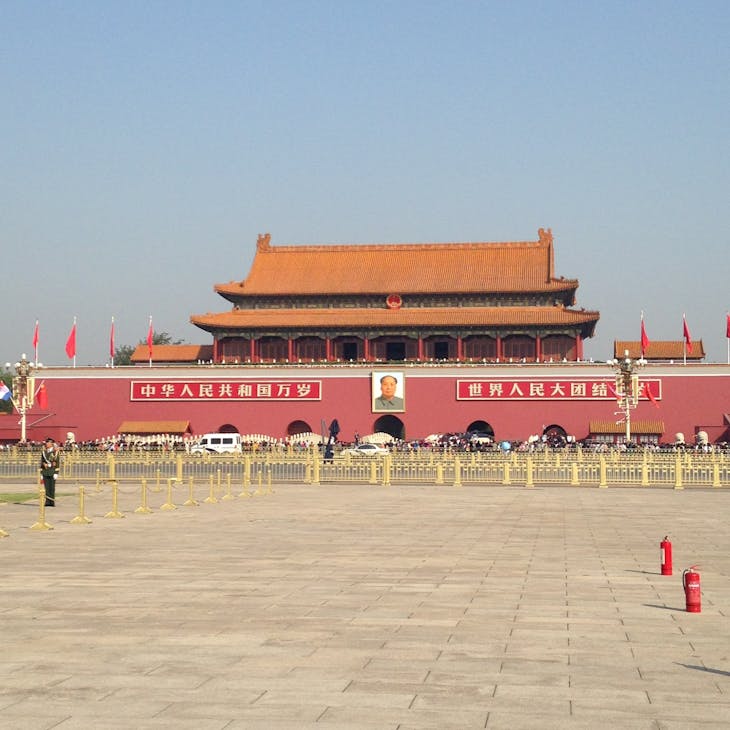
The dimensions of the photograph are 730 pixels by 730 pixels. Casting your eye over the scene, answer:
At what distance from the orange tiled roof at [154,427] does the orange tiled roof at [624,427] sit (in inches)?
Answer: 777

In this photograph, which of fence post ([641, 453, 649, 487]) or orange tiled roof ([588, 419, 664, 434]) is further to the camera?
orange tiled roof ([588, 419, 664, 434])

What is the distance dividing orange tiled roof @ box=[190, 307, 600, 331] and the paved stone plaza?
39.8 metres

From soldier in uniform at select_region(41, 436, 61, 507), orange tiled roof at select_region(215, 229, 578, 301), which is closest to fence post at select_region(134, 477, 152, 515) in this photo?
soldier in uniform at select_region(41, 436, 61, 507)

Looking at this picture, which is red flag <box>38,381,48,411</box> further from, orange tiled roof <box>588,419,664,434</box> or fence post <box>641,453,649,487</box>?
fence post <box>641,453,649,487</box>

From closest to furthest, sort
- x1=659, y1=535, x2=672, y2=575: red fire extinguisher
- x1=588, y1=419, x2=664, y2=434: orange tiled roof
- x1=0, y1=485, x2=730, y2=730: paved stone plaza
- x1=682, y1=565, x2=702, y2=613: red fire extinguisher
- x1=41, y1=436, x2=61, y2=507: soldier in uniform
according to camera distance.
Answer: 1. x1=0, y1=485, x2=730, y2=730: paved stone plaza
2. x1=682, y1=565, x2=702, y2=613: red fire extinguisher
3. x1=659, y1=535, x2=672, y2=575: red fire extinguisher
4. x1=41, y1=436, x2=61, y2=507: soldier in uniform
5. x1=588, y1=419, x2=664, y2=434: orange tiled roof

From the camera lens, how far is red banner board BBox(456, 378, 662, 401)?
181ft

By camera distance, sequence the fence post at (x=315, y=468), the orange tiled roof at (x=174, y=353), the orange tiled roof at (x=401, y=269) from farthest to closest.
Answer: the orange tiled roof at (x=174, y=353) → the orange tiled roof at (x=401, y=269) → the fence post at (x=315, y=468)

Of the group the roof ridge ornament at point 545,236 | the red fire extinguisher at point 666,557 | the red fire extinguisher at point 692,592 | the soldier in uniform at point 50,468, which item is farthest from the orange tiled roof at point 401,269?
the red fire extinguisher at point 692,592

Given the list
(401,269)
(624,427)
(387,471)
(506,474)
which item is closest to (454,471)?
(506,474)

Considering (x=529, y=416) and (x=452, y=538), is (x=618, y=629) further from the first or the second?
(x=529, y=416)

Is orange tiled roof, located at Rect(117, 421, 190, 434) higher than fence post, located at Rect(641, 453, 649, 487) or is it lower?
higher

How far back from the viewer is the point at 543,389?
183 feet

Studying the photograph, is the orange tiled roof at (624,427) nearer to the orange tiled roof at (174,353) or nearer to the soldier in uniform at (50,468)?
the orange tiled roof at (174,353)

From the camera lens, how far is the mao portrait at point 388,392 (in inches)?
2244
